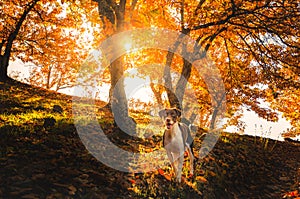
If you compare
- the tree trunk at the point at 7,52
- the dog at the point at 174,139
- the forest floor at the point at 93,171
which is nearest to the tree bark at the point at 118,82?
the forest floor at the point at 93,171

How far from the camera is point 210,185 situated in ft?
23.5

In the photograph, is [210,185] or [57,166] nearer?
[57,166]

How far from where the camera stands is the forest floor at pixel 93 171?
16.8ft

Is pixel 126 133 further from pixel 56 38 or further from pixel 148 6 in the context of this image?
pixel 56 38

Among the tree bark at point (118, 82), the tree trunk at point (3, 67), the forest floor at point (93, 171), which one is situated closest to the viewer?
the forest floor at point (93, 171)

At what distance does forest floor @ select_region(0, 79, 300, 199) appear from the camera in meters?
5.13

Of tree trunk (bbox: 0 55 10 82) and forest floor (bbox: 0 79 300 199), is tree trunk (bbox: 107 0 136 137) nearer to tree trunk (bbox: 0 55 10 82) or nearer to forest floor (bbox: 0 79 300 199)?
forest floor (bbox: 0 79 300 199)

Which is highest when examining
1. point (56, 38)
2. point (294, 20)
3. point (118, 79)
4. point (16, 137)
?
point (56, 38)

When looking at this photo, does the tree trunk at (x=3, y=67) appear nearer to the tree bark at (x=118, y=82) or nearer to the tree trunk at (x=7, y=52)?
the tree trunk at (x=7, y=52)

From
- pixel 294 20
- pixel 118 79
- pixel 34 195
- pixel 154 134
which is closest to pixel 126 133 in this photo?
pixel 154 134

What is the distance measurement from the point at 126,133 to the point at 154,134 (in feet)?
4.72

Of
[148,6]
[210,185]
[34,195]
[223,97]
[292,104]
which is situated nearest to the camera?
[34,195]

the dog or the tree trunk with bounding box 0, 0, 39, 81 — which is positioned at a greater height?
the tree trunk with bounding box 0, 0, 39, 81

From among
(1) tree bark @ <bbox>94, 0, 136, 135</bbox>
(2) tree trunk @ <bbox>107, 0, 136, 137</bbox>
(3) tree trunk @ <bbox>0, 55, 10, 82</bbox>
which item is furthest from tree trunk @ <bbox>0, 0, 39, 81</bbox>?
(2) tree trunk @ <bbox>107, 0, 136, 137</bbox>
